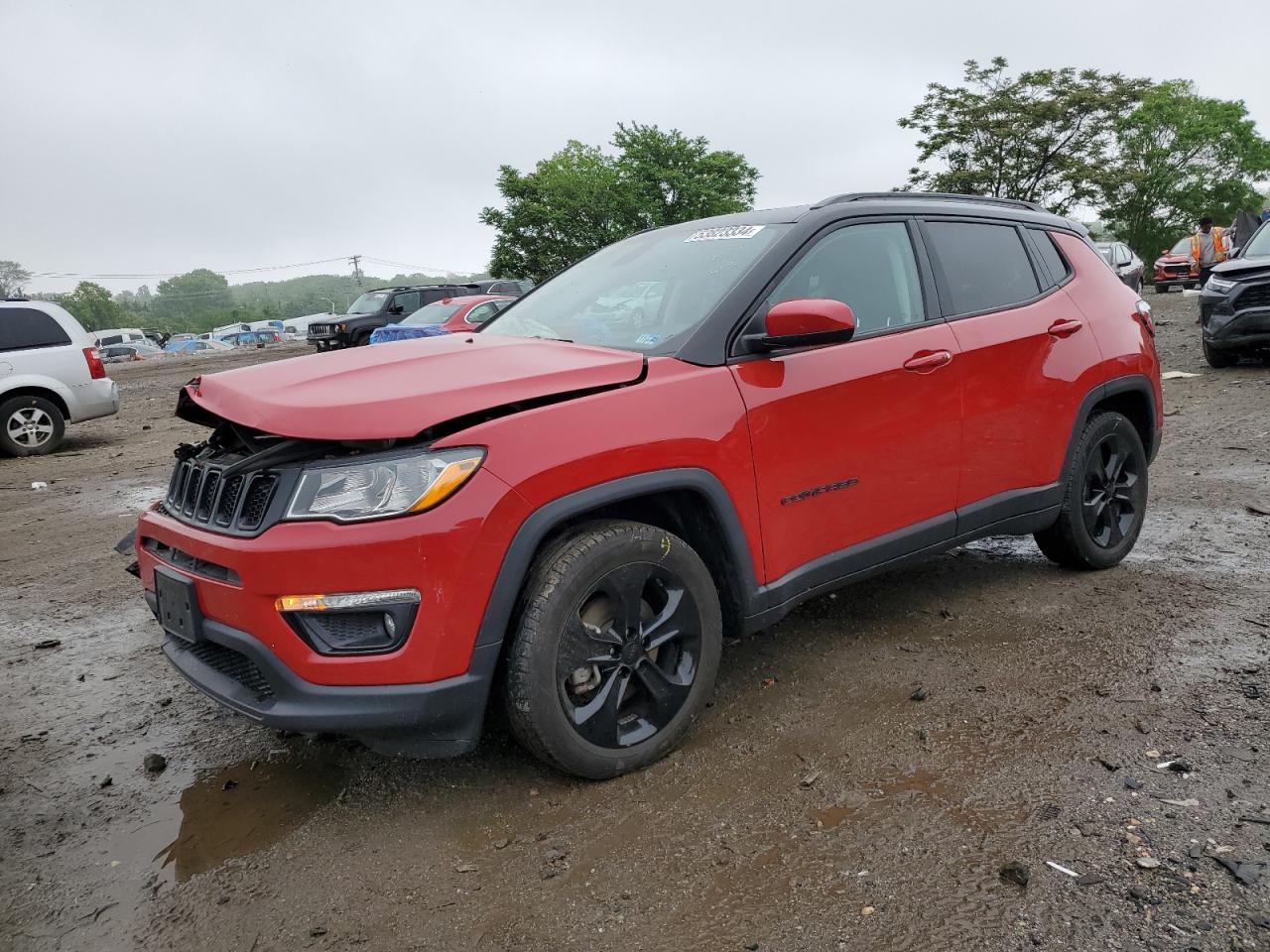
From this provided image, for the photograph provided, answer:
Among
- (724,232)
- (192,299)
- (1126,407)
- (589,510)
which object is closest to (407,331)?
(724,232)

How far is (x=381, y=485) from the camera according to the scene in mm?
2439

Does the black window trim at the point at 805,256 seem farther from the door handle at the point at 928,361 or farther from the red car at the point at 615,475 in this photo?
the door handle at the point at 928,361

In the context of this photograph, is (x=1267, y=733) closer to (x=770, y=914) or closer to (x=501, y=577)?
(x=770, y=914)

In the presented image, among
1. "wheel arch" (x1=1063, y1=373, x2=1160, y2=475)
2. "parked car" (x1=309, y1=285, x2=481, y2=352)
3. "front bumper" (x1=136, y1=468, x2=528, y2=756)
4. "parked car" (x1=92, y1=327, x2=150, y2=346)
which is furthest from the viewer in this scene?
"parked car" (x1=92, y1=327, x2=150, y2=346)

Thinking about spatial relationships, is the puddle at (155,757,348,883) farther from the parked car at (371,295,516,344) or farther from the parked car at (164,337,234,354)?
the parked car at (164,337,234,354)

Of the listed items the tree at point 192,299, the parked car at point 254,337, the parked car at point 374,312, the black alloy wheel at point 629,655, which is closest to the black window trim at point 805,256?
the black alloy wheel at point 629,655

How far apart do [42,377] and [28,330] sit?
21.5 inches

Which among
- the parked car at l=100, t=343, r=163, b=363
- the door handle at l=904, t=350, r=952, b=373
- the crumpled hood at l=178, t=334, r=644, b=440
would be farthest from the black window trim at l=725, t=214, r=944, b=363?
the parked car at l=100, t=343, r=163, b=363

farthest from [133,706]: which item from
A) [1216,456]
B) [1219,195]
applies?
[1219,195]

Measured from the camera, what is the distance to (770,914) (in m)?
2.22

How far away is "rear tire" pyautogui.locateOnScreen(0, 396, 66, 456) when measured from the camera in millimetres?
10422

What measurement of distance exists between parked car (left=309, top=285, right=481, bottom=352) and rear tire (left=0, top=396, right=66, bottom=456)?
11.9 meters

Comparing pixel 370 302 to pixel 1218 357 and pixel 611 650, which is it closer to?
pixel 1218 357

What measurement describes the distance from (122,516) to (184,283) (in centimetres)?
16235
